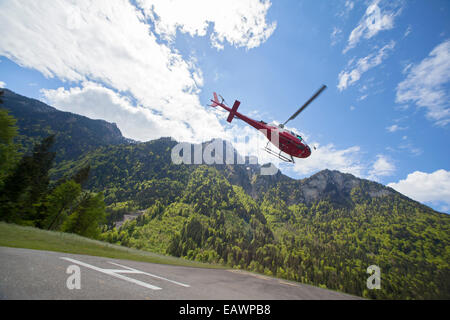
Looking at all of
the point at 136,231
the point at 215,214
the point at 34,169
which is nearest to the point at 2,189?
the point at 34,169

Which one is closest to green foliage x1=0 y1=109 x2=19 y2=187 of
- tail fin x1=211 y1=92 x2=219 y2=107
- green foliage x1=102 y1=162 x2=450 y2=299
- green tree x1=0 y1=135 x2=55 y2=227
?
green tree x1=0 y1=135 x2=55 y2=227

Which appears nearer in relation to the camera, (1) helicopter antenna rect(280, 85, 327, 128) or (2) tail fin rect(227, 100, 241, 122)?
(1) helicopter antenna rect(280, 85, 327, 128)

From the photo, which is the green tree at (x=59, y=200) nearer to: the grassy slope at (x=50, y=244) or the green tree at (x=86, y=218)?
the green tree at (x=86, y=218)

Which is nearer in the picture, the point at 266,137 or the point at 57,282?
the point at 57,282

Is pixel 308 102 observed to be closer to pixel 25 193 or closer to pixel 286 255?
pixel 25 193

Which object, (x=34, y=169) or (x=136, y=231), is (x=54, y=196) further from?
(x=136, y=231)

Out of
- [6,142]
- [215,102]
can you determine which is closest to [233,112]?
[215,102]

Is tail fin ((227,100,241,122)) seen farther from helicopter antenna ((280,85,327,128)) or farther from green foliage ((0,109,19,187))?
green foliage ((0,109,19,187))

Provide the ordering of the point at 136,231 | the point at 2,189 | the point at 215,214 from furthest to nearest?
1. the point at 215,214
2. the point at 136,231
3. the point at 2,189

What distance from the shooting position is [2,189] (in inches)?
1083
